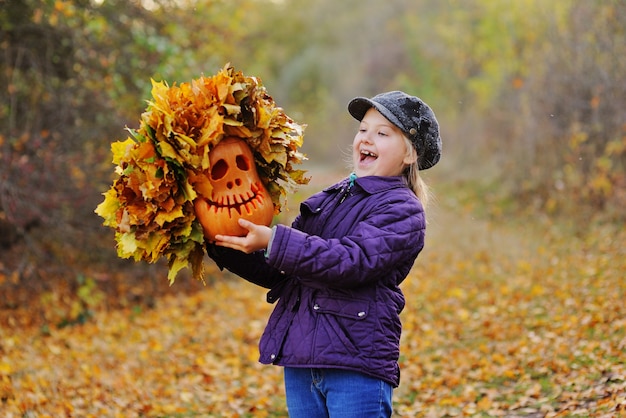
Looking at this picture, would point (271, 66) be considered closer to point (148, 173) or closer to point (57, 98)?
point (57, 98)

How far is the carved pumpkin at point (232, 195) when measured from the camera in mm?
2660

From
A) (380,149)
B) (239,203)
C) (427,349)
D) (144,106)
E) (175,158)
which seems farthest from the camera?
(144,106)

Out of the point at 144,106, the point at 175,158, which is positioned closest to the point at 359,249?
the point at 175,158

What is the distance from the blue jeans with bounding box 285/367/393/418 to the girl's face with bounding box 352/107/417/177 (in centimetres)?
82

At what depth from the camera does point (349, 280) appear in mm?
2527

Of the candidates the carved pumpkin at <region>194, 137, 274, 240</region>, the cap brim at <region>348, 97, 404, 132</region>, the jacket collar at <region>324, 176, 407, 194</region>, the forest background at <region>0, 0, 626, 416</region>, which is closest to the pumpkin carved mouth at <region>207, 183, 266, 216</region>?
the carved pumpkin at <region>194, 137, 274, 240</region>

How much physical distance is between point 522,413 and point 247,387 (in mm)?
2267

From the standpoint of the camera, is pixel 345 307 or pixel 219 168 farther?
pixel 219 168

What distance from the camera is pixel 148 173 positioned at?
2.61 meters

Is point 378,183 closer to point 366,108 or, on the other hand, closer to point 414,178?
point 414,178

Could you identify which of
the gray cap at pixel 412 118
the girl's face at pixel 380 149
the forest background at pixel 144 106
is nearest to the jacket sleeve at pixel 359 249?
the girl's face at pixel 380 149

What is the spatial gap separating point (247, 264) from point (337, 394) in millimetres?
668

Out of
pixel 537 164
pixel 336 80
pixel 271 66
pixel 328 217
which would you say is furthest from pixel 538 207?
pixel 271 66

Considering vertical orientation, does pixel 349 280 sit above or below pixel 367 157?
below
